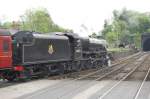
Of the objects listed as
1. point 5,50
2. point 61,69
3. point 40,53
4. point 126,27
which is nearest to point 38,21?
point 61,69

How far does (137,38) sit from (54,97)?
106462mm

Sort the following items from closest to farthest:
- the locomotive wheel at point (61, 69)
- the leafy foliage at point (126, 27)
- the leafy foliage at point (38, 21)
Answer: the locomotive wheel at point (61, 69) < the leafy foliage at point (38, 21) < the leafy foliage at point (126, 27)

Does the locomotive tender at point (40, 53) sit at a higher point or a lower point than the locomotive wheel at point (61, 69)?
higher

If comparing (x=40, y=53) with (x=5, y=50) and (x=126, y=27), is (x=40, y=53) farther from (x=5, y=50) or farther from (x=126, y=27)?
(x=126, y=27)

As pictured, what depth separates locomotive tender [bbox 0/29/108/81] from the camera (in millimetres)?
22125

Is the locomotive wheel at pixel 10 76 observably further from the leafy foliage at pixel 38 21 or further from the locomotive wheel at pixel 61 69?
the leafy foliage at pixel 38 21

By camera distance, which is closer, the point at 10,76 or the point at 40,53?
the point at 10,76

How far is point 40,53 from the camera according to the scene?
2553 centimetres

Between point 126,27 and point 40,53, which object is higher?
point 126,27

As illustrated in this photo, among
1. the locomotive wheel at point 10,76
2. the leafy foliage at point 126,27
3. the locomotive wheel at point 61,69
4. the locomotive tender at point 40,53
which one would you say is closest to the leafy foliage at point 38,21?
the leafy foliage at point 126,27

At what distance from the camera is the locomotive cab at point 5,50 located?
70.0 ft

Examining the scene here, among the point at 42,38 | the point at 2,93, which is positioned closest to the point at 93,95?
the point at 2,93

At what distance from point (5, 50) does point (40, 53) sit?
4.14 metres

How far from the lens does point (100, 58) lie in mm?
40250
